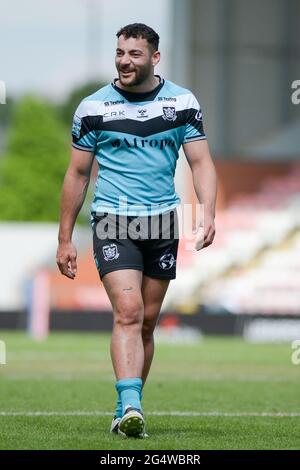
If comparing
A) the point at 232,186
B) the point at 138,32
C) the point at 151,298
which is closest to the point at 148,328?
the point at 151,298

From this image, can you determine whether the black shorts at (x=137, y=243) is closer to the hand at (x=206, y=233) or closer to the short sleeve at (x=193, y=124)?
the hand at (x=206, y=233)

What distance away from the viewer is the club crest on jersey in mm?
7836

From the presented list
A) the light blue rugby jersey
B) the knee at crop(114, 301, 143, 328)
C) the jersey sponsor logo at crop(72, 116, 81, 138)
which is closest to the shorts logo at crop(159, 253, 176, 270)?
the light blue rugby jersey

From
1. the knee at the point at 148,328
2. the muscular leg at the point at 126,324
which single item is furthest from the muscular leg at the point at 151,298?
the muscular leg at the point at 126,324

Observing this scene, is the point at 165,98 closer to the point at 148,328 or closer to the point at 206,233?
the point at 206,233

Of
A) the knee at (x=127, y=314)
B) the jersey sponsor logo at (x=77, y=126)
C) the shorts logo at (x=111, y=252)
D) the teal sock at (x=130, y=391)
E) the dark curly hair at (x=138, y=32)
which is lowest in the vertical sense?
the teal sock at (x=130, y=391)

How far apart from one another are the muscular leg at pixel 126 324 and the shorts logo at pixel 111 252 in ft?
0.31

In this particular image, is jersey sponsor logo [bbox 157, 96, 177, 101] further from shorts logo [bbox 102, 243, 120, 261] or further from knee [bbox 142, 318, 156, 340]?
knee [bbox 142, 318, 156, 340]

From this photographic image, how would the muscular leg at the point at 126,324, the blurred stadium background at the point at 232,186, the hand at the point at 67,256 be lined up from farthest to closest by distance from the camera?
1. the blurred stadium background at the point at 232,186
2. the hand at the point at 67,256
3. the muscular leg at the point at 126,324

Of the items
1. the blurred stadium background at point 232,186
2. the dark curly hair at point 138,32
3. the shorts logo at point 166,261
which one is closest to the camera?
the dark curly hair at point 138,32

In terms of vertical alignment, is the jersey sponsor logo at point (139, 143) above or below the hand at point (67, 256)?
above

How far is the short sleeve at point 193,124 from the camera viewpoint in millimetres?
7914

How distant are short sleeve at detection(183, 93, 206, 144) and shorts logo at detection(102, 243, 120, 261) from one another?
762 millimetres

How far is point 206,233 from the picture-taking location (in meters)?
7.67
